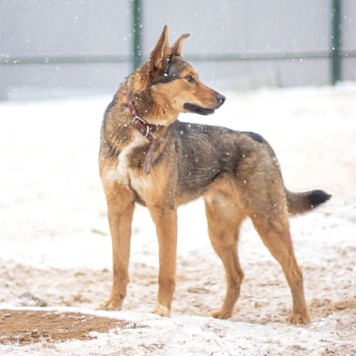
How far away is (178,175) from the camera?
22.1 feet

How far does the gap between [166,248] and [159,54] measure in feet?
4.58

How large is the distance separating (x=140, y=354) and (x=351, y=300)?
2.62 metres

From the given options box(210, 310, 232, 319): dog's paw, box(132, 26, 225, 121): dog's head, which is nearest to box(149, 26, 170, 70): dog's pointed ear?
box(132, 26, 225, 121): dog's head

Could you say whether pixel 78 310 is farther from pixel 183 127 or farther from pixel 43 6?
pixel 43 6

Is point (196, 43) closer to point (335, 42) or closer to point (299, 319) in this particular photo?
point (335, 42)

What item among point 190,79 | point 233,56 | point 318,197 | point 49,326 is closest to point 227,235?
point 318,197

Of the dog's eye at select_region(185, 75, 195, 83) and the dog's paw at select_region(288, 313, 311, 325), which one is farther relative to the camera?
the dog's paw at select_region(288, 313, 311, 325)

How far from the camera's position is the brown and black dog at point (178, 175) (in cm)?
646

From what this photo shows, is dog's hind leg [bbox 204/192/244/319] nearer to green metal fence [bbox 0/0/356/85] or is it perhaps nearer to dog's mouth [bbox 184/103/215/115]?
dog's mouth [bbox 184/103/215/115]

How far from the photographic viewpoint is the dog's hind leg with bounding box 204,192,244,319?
23.7 ft

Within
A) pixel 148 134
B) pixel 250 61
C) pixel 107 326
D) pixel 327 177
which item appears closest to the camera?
pixel 107 326

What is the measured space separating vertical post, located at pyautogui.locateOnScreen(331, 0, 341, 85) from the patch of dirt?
33.2 feet

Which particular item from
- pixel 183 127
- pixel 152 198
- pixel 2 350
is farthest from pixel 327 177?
pixel 2 350

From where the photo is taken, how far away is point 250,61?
15.4 meters
